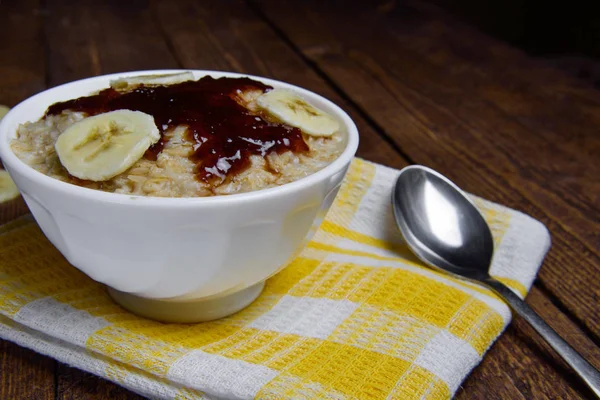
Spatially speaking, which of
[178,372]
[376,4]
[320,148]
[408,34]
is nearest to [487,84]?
[408,34]

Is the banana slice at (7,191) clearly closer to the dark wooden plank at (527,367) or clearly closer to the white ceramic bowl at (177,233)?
the white ceramic bowl at (177,233)

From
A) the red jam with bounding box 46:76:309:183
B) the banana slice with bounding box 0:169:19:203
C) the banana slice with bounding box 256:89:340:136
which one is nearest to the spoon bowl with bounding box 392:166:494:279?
the banana slice with bounding box 256:89:340:136

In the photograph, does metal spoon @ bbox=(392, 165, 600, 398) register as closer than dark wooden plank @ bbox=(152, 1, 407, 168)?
Yes

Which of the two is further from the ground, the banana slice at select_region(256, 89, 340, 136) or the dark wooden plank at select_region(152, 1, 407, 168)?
the banana slice at select_region(256, 89, 340, 136)

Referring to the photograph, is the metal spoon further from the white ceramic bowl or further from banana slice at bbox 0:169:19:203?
banana slice at bbox 0:169:19:203

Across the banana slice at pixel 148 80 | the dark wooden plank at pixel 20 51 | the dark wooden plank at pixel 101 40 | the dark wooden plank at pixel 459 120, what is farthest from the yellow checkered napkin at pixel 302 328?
the dark wooden plank at pixel 101 40

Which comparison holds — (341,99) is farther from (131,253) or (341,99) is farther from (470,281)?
(131,253)

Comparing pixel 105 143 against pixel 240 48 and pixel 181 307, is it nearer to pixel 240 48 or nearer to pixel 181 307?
pixel 181 307
